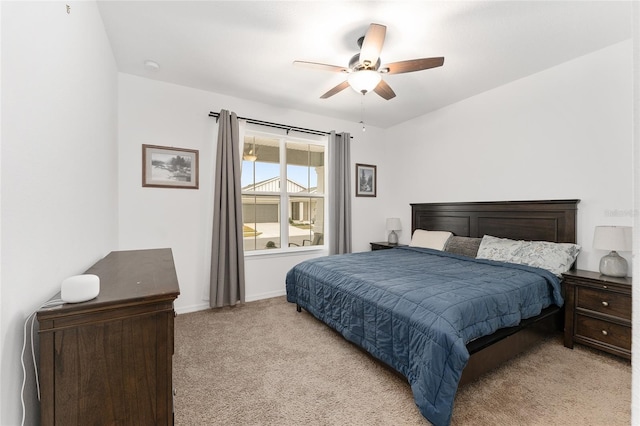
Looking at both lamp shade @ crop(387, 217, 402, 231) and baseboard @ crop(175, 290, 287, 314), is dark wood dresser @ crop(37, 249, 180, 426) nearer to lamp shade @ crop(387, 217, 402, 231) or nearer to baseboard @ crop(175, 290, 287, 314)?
baseboard @ crop(175, 290, 287, 314)

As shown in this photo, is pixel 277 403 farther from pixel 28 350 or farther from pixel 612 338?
pixel 612 338

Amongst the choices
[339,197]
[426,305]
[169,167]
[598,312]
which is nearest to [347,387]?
[426,305]

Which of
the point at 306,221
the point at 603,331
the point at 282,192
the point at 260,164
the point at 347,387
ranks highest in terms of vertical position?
the point at 260,164

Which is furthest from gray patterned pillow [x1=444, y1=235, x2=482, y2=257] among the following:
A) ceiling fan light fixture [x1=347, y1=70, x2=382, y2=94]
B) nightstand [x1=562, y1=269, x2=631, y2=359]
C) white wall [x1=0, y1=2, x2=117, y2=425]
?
white wall [x1=0, y1=2, x2=117, y2=425]

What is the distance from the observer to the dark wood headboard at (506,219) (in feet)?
9.17

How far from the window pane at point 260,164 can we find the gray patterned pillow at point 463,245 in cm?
250

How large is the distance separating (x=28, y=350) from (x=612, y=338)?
360 cm

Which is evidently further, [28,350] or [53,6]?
[53,6]

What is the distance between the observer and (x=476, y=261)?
2.97 metres

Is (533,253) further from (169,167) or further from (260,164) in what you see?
(169,167)

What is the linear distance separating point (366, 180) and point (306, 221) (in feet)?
4.30

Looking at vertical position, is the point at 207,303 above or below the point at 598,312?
below

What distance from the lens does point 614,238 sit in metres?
2.24

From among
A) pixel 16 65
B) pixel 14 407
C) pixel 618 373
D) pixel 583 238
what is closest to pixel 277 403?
pixel 14 407
